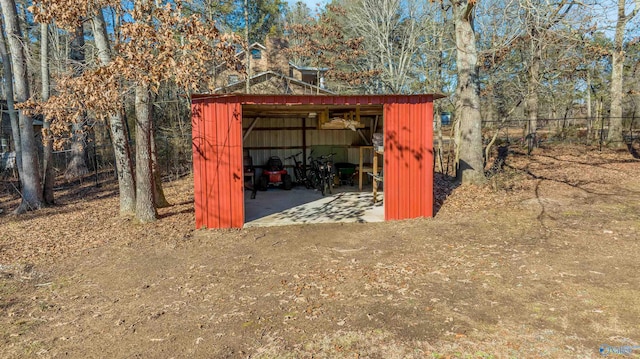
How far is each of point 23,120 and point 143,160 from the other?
3.71 metres

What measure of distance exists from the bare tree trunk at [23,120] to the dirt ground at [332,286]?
41.0 inches

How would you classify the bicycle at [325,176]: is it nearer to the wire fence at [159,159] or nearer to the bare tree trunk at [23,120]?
the wire fence at [159,159]

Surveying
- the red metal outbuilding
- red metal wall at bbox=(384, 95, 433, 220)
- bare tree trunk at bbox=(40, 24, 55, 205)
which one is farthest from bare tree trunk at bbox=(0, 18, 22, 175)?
red metal wall at bbox=(384, 95, 433, 220)

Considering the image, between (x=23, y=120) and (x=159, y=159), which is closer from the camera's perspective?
(x=23, y=120)

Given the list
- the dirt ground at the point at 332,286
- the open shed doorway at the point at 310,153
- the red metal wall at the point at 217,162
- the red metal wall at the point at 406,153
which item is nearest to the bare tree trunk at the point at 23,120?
the dirt ground at the point at 332,286

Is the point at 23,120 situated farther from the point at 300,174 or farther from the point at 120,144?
the point at 300,174

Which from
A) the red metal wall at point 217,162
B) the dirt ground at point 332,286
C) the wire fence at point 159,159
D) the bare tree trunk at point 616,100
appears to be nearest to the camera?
the dirt ground at point 332,286

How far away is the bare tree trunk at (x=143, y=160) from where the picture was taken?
274 inches

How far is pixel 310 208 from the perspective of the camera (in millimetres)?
8586

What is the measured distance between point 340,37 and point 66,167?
42.9 feet

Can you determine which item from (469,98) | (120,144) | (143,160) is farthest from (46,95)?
(469,98)

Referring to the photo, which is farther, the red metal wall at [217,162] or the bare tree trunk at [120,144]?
the bare tree trunk at [120,144]

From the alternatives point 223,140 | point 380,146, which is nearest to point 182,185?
point 223,140

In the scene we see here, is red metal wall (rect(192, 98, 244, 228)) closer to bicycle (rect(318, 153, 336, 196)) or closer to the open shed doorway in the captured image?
the open shed doorway
